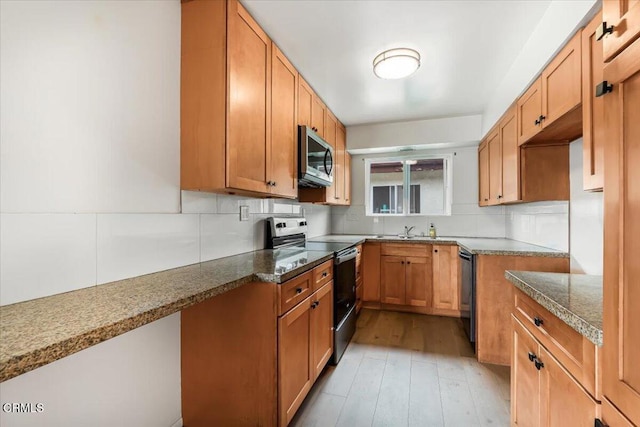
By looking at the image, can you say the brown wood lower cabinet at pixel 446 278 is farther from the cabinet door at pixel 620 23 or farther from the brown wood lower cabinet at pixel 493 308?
the cabinet door at pixel 620 23

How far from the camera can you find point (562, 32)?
1.50 meters

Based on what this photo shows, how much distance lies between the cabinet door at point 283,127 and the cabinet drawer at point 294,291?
2.04ft

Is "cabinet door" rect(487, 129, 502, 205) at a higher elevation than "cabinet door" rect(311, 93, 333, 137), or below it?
below

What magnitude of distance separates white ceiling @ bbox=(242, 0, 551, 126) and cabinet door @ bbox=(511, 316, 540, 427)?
5.60 ft

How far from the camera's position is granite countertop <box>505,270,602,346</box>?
2.69 feet

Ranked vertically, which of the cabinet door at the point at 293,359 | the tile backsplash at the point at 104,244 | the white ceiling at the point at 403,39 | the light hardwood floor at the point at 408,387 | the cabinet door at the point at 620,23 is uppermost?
the white ceiling at the point at 403,39

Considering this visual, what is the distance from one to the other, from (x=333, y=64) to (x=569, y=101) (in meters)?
1.52

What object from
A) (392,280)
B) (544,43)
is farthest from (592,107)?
(392,280)

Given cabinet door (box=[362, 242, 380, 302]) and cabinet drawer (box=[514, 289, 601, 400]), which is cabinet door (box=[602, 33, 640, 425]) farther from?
cabinet door (box=[362, 242, 380, 302])

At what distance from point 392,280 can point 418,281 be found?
0.98ft

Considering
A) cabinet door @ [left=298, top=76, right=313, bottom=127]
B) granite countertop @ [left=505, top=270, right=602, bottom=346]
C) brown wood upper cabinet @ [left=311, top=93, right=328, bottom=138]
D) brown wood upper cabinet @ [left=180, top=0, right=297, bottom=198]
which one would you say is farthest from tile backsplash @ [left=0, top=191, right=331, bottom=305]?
granite countertop @ [left=505, top=270, right=602, bottom=346]

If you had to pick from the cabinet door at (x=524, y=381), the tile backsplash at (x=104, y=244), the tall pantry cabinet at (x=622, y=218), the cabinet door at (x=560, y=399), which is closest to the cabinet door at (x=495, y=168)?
the cabinet door at (x=524, y=381)

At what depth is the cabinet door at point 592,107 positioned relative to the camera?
4.09ft

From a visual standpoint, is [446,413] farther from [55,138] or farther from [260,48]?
[260,48]
